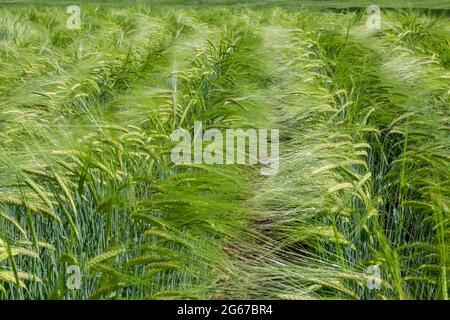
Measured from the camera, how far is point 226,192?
2100mm

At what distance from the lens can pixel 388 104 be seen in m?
3.08

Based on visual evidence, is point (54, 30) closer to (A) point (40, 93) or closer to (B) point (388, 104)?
(A) point (40, 93)

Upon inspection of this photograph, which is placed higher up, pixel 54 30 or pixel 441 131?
pixel 441 131

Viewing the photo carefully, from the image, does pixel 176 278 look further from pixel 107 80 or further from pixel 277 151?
pixel 107 80

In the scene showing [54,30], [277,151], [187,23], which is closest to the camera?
[277,151]

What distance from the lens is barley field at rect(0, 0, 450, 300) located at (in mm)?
1645

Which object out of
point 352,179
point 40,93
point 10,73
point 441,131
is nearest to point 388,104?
point 441,131

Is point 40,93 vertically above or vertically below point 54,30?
above

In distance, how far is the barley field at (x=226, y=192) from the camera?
1.64 m

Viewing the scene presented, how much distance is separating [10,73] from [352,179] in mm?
2500
